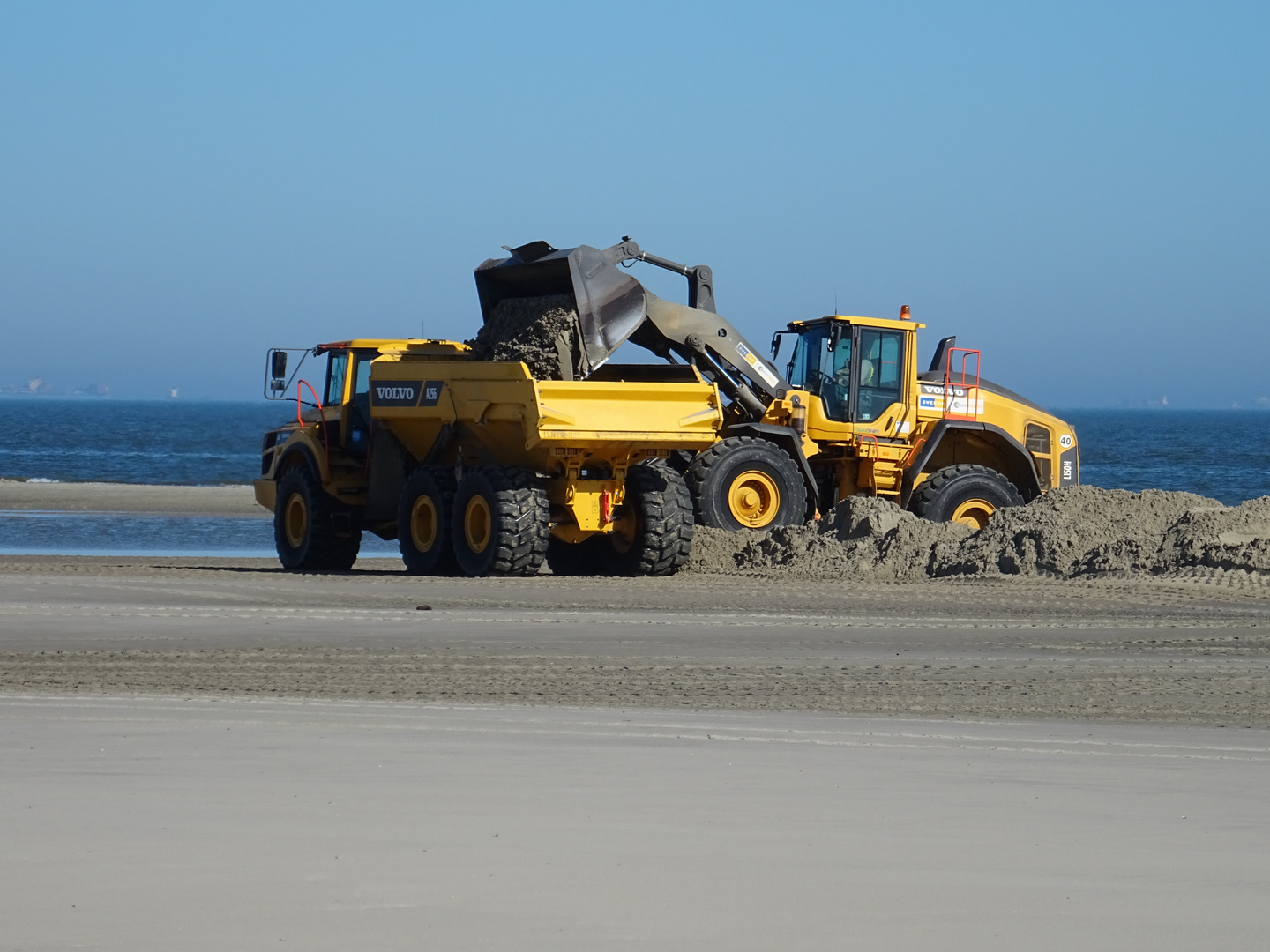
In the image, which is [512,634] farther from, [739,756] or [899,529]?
[899,529]

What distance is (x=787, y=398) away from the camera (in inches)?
699

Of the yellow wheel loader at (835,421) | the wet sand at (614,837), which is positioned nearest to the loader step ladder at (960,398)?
the yellow wheel loader at (835,421)

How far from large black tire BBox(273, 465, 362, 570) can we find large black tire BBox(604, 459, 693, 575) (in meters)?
3.56

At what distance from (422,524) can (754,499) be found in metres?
3.62

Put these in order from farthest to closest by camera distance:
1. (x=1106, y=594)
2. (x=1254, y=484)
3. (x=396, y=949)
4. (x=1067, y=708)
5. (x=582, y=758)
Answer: (x=1254, y=484) < (x=1106, y=594) < (x=1067, y=708) < (x=582, y=758) < (x=396, y=949)

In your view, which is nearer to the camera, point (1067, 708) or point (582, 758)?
point (582, 758)

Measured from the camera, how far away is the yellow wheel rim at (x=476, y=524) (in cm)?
1526

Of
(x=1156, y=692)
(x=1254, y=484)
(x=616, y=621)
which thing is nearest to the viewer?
(x=1156, y=692)

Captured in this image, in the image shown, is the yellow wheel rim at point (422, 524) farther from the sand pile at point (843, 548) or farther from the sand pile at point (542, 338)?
the sand pile at point (843, 548)

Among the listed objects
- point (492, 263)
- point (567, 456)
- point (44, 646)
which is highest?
point (492, 263)

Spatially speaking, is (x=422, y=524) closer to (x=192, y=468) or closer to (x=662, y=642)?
(x=662, y=642)

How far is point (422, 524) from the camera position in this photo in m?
16.2

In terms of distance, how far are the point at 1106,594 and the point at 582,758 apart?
9676 millimetres

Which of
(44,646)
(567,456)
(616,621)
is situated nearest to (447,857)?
(44,646)
